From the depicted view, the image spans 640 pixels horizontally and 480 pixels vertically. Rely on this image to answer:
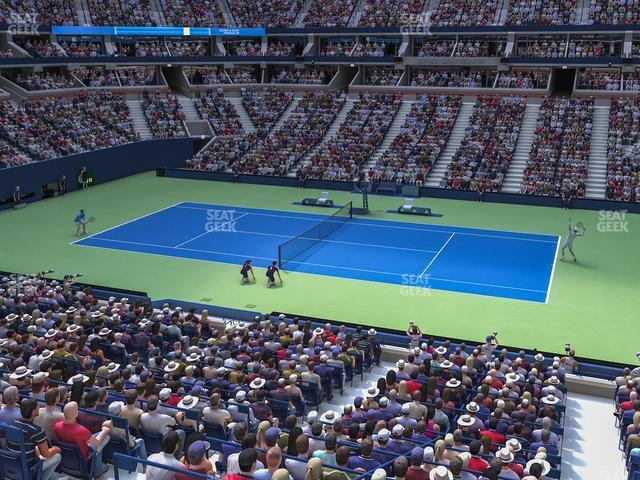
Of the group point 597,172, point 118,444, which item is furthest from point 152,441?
point 597,172

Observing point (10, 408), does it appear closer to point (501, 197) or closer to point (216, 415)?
point (216, 415)

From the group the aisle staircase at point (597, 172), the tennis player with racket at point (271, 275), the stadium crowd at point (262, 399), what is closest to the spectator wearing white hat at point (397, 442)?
the stadium crowd at point (262, 399)

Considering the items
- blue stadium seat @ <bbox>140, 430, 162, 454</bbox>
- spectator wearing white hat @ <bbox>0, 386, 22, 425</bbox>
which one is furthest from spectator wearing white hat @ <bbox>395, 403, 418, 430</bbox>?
spectator wearing white hat @ <bbox>0, 386, 22, 425</bbox>

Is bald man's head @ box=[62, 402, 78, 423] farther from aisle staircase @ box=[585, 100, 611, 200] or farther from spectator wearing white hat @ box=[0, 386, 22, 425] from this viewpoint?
aisle staircase @ box=[585, 100, 611, 200]

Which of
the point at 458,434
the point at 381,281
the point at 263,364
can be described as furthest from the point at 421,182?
the point at 458,434

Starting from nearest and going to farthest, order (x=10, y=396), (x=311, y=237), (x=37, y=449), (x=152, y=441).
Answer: (x=37, y=449) < (x=10, y=396) < (x=152, y=441) < (x=311, y=237)

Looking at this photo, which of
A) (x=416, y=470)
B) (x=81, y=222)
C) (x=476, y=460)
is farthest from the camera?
(x=81, y=222)

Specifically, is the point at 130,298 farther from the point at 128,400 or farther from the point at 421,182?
the point at 421,182

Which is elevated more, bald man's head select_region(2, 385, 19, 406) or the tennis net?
bald man's head select_region(2, 385, 19, 406)
